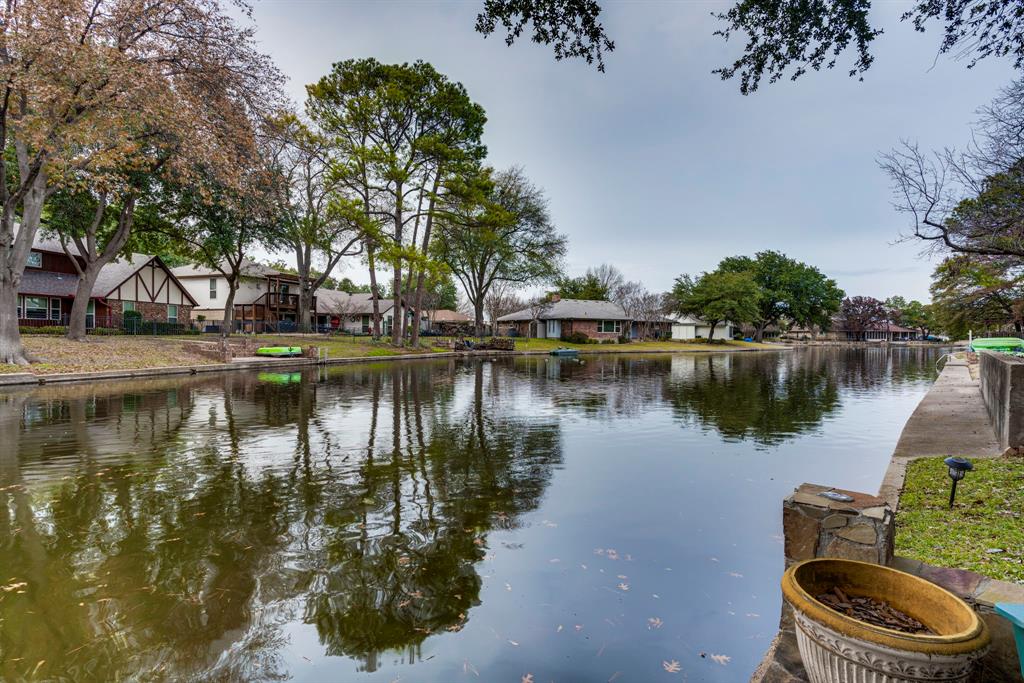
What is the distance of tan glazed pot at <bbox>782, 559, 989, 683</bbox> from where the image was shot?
2117 mm

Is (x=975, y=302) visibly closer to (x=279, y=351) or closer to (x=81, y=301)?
(x=279, y=351)

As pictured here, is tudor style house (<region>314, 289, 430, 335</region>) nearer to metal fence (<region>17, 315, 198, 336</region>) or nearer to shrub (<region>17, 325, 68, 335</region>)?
metal fence (<region>17, 315, 198, 336</region>)

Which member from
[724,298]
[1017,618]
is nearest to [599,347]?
[724,298]

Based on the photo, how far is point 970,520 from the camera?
5145 mm

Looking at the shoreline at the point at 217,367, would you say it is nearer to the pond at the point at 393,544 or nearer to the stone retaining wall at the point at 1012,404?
the pond at the point at 393,544

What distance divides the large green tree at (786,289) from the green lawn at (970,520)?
7644 cm

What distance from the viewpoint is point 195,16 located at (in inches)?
656

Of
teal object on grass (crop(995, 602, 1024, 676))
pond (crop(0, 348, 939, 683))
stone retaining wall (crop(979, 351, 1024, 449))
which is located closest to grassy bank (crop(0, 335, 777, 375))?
pond (crop(0, 348, 939, 683))

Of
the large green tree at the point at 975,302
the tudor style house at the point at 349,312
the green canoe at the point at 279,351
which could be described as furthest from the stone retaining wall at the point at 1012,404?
the tudor style house at the point at 349,312

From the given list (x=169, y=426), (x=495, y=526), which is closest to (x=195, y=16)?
(x=169, y=426)

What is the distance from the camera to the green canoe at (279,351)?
90.5 feet

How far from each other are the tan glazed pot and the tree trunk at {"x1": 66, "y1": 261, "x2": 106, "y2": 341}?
102 ft

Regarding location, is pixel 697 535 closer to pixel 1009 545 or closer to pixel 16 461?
pixel 1009 545

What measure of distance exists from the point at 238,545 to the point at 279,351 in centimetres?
2507
